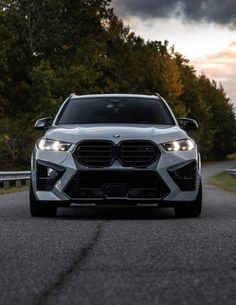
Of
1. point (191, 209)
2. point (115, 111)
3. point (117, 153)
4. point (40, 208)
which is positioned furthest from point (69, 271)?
point (115, 111)

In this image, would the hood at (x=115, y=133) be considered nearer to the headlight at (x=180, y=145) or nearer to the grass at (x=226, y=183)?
the headlight at (x=180, y=145)

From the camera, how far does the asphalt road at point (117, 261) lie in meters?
4.30

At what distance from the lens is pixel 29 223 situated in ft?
29.1

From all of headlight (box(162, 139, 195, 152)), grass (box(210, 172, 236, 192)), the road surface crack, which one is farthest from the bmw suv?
grass (box(210, 172, 236, 192))

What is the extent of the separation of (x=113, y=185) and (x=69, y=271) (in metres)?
4.08

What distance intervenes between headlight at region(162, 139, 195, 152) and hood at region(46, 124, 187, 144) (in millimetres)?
63

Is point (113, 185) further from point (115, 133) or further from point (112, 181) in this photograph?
point (115, 133)

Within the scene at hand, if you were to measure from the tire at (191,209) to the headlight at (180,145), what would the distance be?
591 millimetres

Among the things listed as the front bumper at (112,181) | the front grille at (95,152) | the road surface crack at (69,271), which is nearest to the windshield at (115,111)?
the front grille at (95,152)

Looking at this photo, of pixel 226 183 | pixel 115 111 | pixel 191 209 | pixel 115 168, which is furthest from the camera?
pixel 226 183

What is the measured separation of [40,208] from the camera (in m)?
9.66

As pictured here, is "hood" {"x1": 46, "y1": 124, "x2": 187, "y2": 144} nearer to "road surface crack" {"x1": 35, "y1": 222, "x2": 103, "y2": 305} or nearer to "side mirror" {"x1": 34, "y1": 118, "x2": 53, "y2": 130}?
"side mirror" {"x1": 34, "y1": 118, "x2": 53, "y2": 130}

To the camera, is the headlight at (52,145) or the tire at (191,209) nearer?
the headlight at (52,145)

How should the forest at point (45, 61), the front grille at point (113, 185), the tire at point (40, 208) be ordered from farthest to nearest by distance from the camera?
the forest at point (45, 61) → the tire at point (40, 208) → the front grille at point (113, 185)
